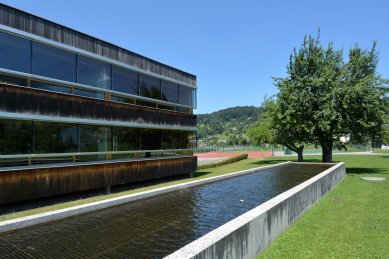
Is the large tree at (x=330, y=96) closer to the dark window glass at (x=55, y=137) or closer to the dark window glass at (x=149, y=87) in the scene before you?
the dark window glass at (x=149, y=87)

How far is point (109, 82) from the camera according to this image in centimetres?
1552

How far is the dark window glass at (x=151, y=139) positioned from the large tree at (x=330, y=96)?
388 inches

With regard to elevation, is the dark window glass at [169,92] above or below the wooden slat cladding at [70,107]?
above

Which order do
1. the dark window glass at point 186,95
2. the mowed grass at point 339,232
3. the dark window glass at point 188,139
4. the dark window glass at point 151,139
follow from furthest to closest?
the dark window glass at point 186,95 < the dark window glass at point 188,139 < the dark window glass at point 151,139 < the mowed grass at point 339,232

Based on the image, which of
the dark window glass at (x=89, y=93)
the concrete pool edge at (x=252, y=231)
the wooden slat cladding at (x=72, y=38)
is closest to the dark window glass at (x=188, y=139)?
the wooden slat cladding at (x=72, y=38)

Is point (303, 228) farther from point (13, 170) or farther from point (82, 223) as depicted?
point (13, 170)

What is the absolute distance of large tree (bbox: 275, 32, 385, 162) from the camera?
21453 mm

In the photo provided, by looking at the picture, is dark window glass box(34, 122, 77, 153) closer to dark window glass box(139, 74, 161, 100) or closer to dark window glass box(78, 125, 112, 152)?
dark window glass box(78, 125, 112, 152)

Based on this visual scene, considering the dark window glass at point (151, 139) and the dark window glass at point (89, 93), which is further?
the dark window glass at point (151, 139)

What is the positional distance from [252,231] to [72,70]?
35.6 ft

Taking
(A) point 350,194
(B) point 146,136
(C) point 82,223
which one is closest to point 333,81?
(A) point 350,194

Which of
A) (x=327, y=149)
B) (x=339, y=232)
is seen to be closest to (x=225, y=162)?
(x=327, y=149)

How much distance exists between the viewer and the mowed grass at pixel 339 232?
621 centimetres

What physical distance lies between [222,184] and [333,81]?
1311 cm
